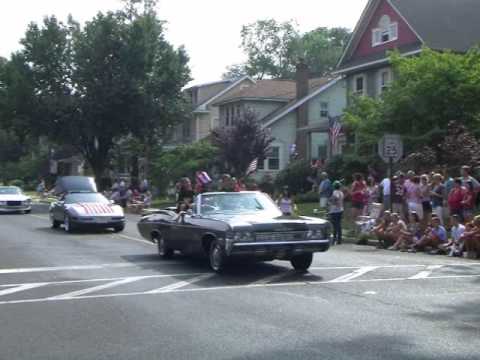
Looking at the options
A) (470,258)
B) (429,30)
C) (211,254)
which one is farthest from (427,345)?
(429,30)

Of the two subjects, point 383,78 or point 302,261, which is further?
point 383,78

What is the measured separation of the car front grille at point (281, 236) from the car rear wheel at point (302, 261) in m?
0.67

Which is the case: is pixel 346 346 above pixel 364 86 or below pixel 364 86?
below

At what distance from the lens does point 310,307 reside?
32.9ft

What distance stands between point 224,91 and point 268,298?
2057 inches

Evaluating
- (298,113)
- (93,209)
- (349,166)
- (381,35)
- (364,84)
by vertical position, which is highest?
(381,35)

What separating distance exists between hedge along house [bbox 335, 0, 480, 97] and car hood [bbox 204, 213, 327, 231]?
23.4 meters

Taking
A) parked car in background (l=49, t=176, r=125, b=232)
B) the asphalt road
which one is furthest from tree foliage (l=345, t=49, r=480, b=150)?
the asphalt road

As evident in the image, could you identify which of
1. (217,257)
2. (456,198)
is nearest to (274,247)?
(217,257)

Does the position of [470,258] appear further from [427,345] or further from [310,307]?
[427,345]

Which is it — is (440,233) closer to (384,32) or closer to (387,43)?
(387,43)

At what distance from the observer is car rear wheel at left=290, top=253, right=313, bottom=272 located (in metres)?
13.8

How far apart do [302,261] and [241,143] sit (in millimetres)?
26997

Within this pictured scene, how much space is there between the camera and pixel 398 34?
3759cm
